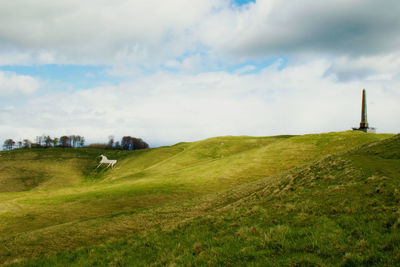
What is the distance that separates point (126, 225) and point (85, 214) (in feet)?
57.4

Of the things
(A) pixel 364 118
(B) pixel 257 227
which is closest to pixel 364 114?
(A) pixel 364 118

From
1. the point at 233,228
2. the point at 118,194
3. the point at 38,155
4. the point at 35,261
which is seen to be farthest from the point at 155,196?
the point at 38,155

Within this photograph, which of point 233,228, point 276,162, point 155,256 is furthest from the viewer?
point 276,162

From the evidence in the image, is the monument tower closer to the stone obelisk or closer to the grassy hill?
the stone obelisk

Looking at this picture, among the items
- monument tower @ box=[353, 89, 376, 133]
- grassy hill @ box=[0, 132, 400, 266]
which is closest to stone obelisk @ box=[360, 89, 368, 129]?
monument tower @ box=[353, 89, 376, 133]

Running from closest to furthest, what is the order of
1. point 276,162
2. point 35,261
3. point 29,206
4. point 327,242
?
point 327,242, point 35,261, point 29,206, point 276,162

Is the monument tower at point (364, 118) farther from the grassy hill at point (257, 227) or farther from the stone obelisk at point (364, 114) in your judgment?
the grassy hill at point (257, 227)

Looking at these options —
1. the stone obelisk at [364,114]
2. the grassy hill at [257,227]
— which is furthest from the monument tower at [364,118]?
the grassy hill at [257,227]

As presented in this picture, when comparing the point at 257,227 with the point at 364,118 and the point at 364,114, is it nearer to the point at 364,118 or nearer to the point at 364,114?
the point at 364,114

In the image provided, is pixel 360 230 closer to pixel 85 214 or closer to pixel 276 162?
pixel 85 214

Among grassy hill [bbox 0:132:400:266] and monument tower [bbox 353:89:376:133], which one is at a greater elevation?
monument tower [bbox 353:89:376:133]

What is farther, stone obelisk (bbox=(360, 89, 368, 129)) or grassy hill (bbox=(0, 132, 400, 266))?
stone obelisk (bbox=(360, 89, 368, 129))

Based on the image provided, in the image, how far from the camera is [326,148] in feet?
232

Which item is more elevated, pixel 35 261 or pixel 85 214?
pixel 35 261
